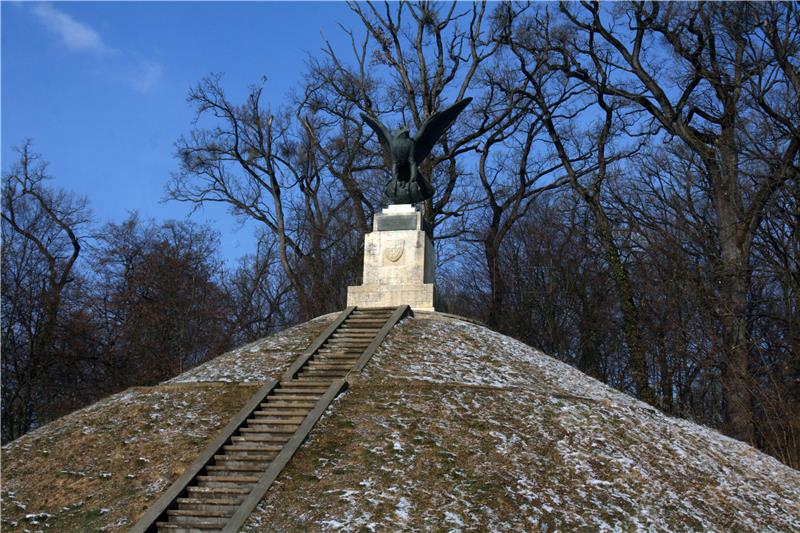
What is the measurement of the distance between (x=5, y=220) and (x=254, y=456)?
809 inches

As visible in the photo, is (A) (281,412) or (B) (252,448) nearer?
(B) (252,448)

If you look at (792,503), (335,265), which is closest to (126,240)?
(335,265)

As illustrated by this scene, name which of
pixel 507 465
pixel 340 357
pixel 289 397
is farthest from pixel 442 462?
pixel 340 357

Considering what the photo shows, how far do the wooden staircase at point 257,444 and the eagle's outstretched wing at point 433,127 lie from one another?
6.60 metres

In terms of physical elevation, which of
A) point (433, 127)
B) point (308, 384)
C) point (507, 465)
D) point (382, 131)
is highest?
point (433, 127)

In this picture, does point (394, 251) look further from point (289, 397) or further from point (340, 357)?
point (289, 397)

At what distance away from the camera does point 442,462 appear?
44.2 feet

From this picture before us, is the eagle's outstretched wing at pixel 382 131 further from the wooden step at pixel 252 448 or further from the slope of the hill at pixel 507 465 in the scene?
the wooden step at pixel 252 448

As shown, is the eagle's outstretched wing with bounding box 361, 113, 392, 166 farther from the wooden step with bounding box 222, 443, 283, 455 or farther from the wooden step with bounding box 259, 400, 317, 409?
the wooden step with bounding box 222, 443, 283, 455

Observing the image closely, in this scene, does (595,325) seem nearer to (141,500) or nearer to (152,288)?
(152,288)

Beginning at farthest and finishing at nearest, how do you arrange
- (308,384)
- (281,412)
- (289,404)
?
(308,384) < (289,404) < (281,412)

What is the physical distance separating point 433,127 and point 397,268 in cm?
436

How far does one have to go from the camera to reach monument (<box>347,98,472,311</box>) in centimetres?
2309

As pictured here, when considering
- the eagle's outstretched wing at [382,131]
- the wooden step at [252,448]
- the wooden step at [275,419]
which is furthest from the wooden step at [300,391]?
the eagle's outstretched wing at [382,131]
